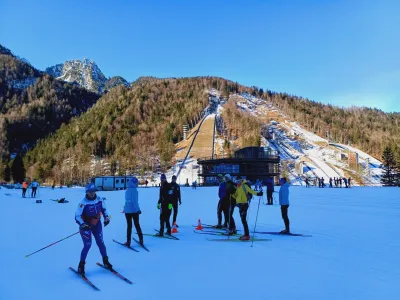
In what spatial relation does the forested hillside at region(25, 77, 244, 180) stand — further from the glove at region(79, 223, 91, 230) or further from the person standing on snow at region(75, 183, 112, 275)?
the glove at region(79, 223, 91, 230)

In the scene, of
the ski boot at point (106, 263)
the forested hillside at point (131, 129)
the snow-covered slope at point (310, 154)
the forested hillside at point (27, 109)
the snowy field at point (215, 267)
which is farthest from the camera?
the forested hillside at point (27, 109)

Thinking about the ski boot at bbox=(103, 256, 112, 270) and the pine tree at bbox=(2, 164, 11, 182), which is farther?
the pine tree at bbox=(2, 164, 11, 182)

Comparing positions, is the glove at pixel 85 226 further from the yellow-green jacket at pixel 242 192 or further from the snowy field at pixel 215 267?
the yellow-green jacket at pixel 242 192

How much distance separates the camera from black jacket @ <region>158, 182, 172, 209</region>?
9216 mm

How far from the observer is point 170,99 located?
533ft

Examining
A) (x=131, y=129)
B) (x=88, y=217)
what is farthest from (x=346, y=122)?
(x=88, y=217)

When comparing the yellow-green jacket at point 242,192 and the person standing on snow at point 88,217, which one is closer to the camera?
the person standing on snow at point 88,217

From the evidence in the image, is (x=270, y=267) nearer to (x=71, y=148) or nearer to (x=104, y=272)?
(x=104, y=272)

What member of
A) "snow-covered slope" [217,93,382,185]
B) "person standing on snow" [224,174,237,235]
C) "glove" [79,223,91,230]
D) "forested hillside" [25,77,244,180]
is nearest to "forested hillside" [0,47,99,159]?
"forested hillside" [25,77,244,180]

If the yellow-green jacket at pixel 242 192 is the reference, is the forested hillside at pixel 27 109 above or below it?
above

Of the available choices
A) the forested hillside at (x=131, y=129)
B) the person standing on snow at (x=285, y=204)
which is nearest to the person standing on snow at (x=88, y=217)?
the person standing on snow at (x=285, y=204)

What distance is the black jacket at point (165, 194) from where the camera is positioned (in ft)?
30.2

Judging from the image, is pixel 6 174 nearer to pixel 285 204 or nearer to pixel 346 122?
pixel 285 204

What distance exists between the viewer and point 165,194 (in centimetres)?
926
